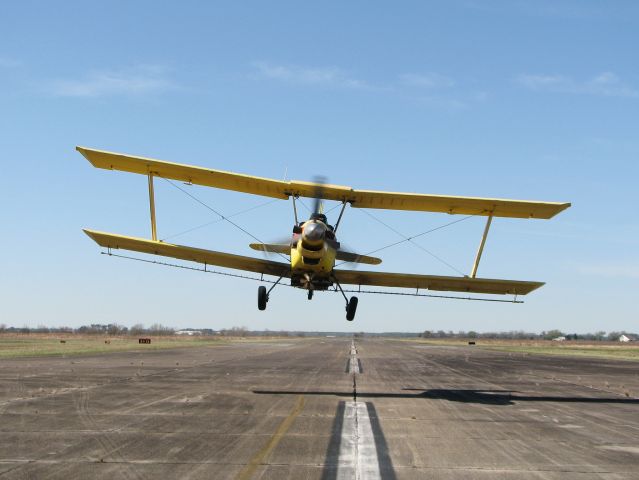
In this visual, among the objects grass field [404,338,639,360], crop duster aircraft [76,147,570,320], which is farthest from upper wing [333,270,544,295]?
grass field [404,338,639,360]

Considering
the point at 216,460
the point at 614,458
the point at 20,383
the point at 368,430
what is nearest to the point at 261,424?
the point at 368,430

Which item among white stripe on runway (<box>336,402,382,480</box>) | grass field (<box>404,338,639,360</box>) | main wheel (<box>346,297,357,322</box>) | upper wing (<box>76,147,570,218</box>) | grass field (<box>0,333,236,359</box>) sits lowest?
grass field (<box>0,333,236,359</box>)

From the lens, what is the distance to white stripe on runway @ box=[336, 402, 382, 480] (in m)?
8.38

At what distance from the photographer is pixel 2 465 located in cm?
888

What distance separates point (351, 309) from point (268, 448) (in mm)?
11196

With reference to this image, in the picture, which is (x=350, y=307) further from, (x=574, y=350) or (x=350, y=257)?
(x=574, y=350)

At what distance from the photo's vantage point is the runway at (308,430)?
29.0 ft

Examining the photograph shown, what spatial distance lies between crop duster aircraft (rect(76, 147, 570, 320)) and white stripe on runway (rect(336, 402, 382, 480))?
6.23 metres

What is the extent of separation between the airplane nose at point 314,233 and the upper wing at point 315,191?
182 centimetres

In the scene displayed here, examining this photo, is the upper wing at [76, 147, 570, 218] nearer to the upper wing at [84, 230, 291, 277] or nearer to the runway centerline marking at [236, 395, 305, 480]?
Answer: the upper wing at [84, 230, 291, 277]

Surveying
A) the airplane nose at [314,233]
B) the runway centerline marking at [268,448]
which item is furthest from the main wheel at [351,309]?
the runway centerline marking at [268,448]

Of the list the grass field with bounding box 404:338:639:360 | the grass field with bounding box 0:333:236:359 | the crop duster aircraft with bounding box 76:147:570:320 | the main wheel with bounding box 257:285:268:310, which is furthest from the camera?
the grass field with bounding box 404:338:639:360

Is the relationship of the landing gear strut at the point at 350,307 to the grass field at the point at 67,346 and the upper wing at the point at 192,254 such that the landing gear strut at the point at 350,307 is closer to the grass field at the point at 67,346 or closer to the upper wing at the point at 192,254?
the upper wing at the point at 192,254

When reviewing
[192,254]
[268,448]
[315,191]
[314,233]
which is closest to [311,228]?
[314,233]
